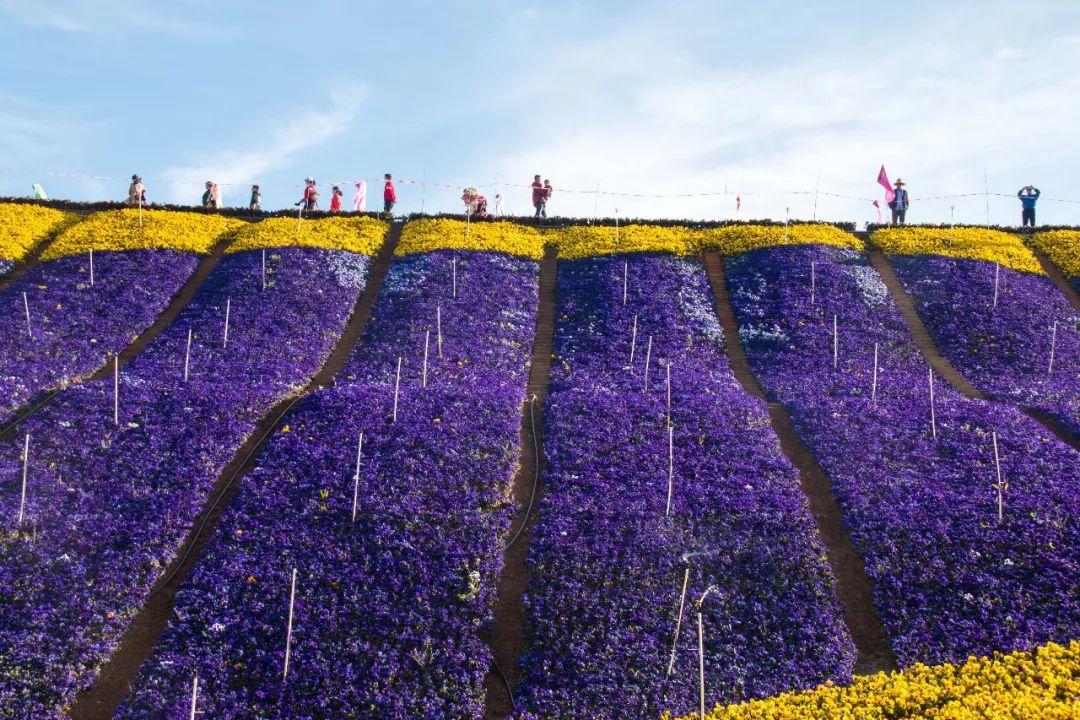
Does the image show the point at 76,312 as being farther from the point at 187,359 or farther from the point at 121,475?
the point at 121,475

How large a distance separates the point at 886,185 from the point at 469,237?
88.0 feet

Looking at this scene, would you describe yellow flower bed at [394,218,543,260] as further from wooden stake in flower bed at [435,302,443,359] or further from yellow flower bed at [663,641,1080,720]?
yellow flower bed at [663,641,1080,720]

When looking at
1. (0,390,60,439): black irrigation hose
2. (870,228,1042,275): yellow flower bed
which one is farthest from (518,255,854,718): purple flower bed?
(870,228,1042,275): yellow flower bed

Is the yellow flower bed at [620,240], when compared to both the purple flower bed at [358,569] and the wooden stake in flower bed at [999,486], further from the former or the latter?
the wooden stake in flower bed at [999,486]

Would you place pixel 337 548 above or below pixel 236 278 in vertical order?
below

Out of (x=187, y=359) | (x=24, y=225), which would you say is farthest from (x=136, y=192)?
(x=187, y=359)

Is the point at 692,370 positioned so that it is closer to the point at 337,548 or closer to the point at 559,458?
the point at 559,458

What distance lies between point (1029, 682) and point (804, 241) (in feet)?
114

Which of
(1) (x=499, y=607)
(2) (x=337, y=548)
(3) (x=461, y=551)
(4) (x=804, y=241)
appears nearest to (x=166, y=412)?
(2) (x=337, y=548)

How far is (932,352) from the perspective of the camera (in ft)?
130

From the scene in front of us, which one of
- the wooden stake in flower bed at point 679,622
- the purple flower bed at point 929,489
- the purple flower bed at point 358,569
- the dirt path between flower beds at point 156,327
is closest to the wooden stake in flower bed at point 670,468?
the wooden stake in flower bed at point 679,622

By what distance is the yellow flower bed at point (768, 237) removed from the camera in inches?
2021

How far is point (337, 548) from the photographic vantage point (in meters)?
24.8

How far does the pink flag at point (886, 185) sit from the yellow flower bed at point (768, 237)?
6279 millimetres
